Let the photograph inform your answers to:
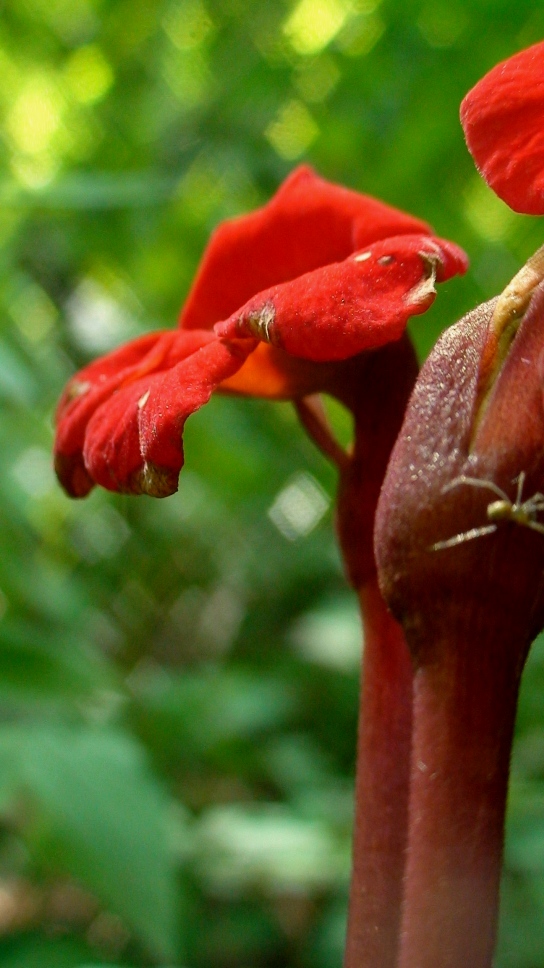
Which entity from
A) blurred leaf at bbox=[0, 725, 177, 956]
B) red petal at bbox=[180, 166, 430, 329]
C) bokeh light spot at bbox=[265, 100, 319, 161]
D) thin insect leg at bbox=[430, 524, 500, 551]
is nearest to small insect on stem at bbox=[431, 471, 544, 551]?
thin insect leg at bbox=[430, 524, 500, 551]

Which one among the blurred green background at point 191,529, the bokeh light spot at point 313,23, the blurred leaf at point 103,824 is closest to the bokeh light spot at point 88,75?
the blurred green background at point 191,529

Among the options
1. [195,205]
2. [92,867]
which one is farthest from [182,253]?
[92,867]

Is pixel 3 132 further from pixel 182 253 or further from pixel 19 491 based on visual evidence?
pixel 19 491

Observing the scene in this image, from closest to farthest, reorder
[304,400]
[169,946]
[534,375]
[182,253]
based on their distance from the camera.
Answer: [534,375]
[304,400]
[169,946]
[182,253]

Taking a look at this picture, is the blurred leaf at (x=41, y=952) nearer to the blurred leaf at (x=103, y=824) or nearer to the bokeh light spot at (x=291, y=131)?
the blurred leaf at (x=103, y=824)

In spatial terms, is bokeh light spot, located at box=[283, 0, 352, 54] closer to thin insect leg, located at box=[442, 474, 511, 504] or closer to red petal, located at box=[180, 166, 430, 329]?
red petal, located at box=[180, 166, 430, 329]

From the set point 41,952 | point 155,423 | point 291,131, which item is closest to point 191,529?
point 291,131
